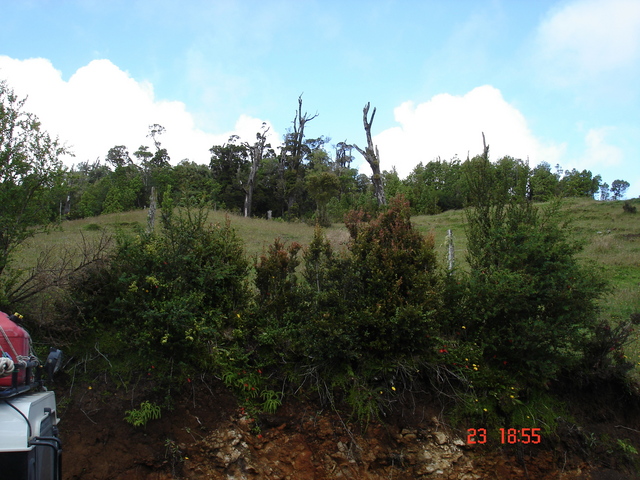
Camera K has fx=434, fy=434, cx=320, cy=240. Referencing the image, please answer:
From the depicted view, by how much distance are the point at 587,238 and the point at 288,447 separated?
56.7 ft

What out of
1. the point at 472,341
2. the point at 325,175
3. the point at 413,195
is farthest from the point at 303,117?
the point at 472,341

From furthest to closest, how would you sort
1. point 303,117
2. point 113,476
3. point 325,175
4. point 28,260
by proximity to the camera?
point 303,117, point 325,175, point 28,260, point 113,476

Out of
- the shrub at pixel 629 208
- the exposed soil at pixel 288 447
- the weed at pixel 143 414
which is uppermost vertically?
the shrub at pixel 629 208

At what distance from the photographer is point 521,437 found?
21.8 ft

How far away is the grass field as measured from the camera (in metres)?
10.0

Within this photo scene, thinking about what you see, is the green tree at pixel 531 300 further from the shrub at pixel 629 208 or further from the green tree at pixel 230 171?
the green tree at pixel 230 171

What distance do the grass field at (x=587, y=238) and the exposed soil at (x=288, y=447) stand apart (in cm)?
229

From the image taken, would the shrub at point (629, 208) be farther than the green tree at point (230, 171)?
No

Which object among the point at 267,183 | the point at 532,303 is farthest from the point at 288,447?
the point at 267,183

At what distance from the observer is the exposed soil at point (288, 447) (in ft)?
18.6

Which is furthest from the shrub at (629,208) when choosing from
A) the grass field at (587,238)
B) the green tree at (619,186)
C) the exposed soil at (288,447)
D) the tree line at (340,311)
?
the green tree at (619,186)

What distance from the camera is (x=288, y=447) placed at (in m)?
6.10

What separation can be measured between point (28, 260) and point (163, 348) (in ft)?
22.1

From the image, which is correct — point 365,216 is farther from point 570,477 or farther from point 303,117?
point 303,117
